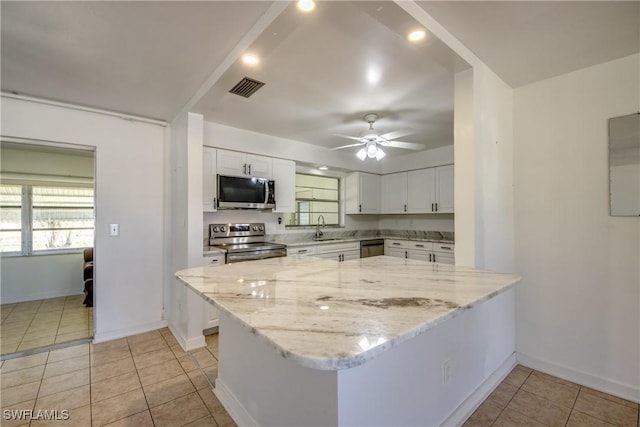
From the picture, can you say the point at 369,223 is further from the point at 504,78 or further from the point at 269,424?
the point at 269,424

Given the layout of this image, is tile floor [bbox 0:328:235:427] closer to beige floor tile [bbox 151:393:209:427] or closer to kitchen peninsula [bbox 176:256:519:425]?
beige floor tile [bbox 151:393:209:427]

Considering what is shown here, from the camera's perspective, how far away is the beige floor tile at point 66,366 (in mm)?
2264

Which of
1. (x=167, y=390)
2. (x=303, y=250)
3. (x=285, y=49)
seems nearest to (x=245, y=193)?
(x=303, y=250)

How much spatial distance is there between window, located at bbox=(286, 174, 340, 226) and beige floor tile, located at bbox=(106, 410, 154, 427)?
2982 millimetres

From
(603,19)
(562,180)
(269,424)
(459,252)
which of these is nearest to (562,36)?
(603,19)

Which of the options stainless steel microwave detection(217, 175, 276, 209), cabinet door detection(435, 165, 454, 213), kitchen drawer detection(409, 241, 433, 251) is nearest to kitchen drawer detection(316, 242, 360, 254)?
kitchen drawer detection(409, 241, 433, 251)

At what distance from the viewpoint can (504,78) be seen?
7.30 ft

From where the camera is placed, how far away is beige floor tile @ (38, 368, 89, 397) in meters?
2.03

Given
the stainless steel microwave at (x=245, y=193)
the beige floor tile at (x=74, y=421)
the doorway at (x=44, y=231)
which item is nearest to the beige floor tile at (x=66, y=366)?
the beige floor tile at (x=74, y=421)

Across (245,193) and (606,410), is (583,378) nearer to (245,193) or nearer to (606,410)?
(606,410)

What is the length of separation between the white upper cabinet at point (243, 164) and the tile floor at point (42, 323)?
7.53ft

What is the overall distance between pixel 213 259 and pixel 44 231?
3.42 meters

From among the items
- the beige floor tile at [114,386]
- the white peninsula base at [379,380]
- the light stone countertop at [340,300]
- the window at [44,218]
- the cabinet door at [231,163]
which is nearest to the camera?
the light stone countertop at [340,300]

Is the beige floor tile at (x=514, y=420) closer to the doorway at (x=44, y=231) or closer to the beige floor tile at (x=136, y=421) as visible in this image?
the beige floor tile at (x=136, y=421)
